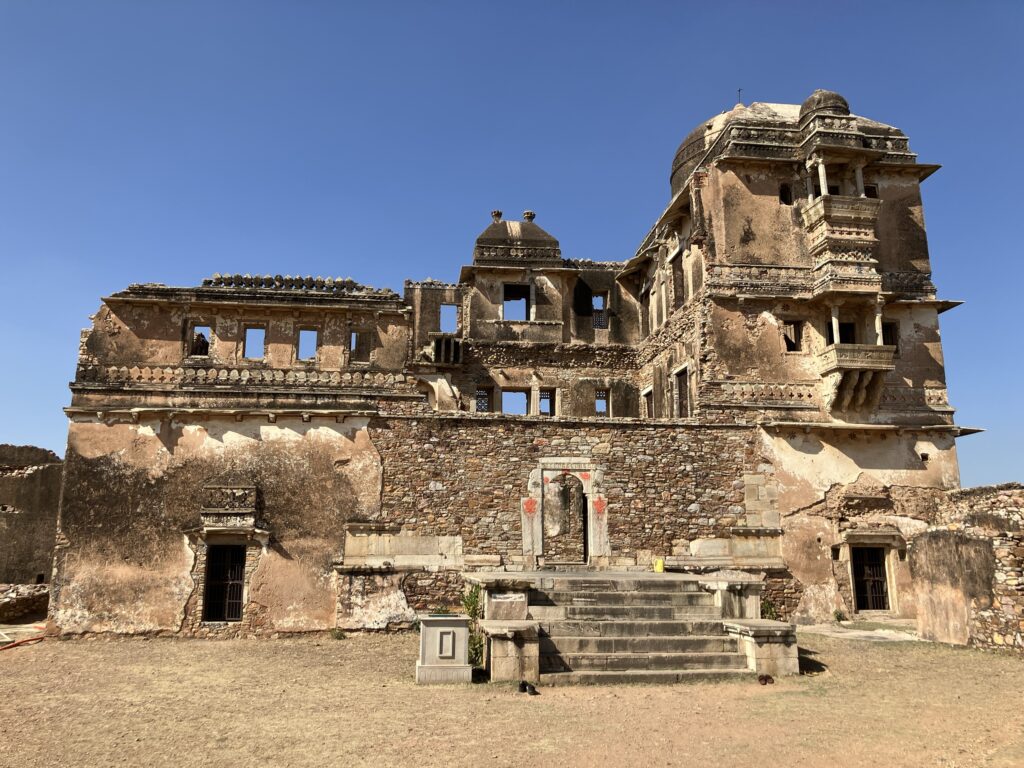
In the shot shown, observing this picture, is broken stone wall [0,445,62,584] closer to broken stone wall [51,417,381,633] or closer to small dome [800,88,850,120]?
broken stone wall [51,417,381,633]

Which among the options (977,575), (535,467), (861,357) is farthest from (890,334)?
(535,467)

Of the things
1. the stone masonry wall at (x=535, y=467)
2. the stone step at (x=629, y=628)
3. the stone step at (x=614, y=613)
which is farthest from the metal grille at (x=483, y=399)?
the stone step at (x=629, y=628)

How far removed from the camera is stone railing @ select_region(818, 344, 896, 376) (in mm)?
16766

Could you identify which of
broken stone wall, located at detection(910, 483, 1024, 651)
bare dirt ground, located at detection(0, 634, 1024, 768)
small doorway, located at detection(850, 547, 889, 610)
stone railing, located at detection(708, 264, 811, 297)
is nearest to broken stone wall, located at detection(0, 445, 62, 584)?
bare dirt ground, located at detection(0, 634, 1024, 768)

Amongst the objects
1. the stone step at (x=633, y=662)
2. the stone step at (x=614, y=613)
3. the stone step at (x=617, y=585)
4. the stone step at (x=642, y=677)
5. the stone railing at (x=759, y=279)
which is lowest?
the stone step at (x=642, y=677)

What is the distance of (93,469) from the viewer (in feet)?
50.4

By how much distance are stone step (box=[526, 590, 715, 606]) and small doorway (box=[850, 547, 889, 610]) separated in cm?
653

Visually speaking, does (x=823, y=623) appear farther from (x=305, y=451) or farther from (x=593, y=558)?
(x=305, y=451)

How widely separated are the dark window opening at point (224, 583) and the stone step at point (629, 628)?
7.44 meters

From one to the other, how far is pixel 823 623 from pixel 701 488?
3.79 m

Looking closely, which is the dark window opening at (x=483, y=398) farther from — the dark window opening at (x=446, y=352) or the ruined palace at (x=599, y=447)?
the ruined palace at (x=599, y=447)

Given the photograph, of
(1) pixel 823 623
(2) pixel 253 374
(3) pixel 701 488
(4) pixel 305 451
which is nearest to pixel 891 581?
(1) pixel 823 623

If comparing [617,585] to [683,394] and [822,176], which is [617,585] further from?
[822,176]

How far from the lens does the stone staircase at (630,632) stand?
1005cm
